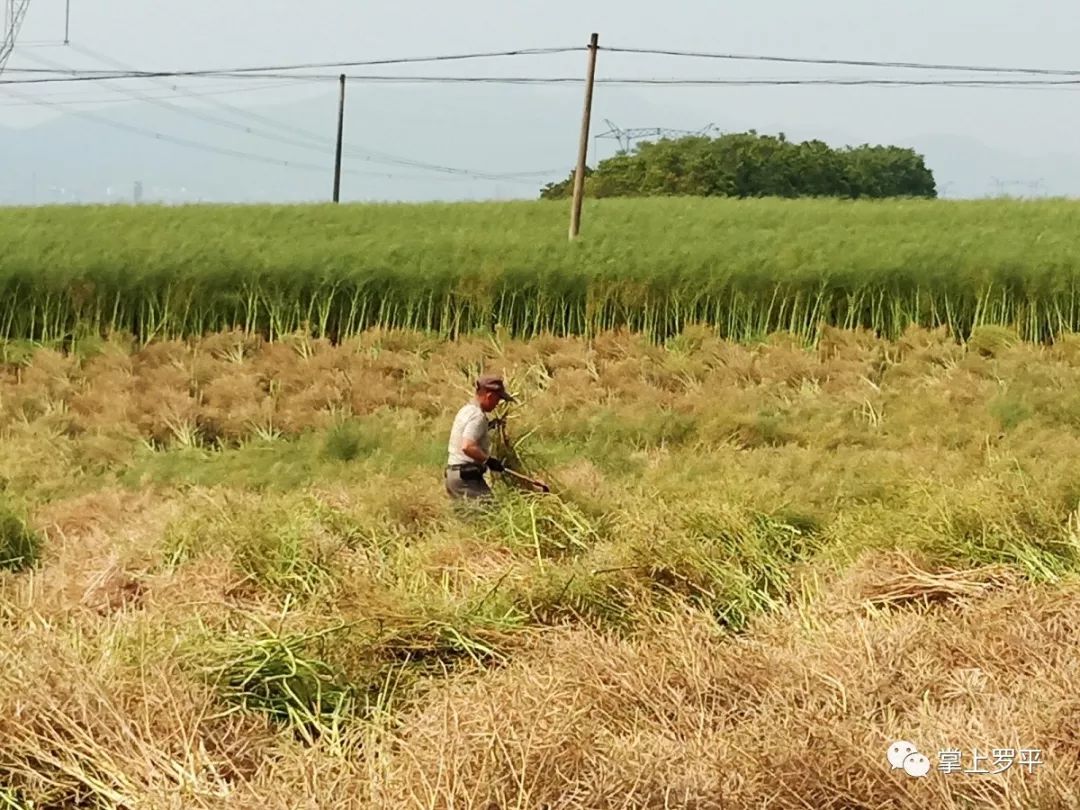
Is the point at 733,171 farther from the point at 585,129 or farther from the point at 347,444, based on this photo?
the point at 347,444

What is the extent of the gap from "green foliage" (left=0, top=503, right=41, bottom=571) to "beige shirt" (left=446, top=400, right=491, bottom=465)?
208cm

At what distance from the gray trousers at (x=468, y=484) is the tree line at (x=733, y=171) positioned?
32898 mm

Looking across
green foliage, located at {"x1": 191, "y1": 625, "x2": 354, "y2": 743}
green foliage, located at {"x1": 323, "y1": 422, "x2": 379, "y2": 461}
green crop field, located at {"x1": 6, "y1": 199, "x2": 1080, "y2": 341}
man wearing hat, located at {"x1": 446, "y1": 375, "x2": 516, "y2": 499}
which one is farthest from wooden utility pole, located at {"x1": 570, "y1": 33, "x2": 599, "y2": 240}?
green foliage, located at {"x1": 191, "y1": 625, "x2": 354, "y2": 743}

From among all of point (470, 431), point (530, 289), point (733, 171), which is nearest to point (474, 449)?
point (470, 431)

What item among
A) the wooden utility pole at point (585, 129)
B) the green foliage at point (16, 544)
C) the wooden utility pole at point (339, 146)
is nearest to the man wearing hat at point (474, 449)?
the green foliage at point (16, 544)

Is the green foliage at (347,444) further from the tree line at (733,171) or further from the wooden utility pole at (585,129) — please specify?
the tree line at (733,171)

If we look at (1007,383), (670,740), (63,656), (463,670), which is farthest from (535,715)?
(1007,383)

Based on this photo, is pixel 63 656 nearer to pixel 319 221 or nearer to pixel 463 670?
pixel 463 670

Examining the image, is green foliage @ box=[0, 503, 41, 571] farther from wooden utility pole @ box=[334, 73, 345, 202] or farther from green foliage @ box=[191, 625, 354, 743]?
wooden utility pole @ box=[334, 73, 345, 202]

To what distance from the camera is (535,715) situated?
322 centimetres

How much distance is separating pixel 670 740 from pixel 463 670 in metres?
0.91

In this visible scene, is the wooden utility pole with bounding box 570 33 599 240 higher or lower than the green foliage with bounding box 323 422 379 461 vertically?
higher

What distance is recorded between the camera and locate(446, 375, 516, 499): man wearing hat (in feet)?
19.3

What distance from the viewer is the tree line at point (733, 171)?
4119cm
